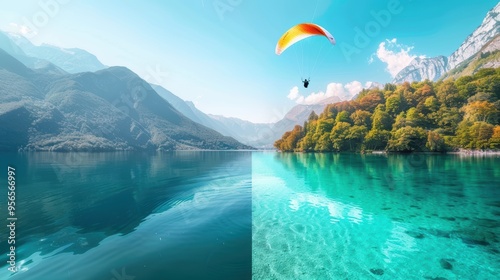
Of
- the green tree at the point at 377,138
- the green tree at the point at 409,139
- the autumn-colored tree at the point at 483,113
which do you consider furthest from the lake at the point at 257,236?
the autumn-colored tree at the point at 483,113

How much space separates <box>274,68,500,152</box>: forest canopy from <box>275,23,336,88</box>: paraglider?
7715cm

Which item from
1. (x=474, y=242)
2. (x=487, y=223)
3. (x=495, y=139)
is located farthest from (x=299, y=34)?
(x=495, y=139)

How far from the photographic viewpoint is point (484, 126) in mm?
70500

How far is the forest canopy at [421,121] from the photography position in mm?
77688

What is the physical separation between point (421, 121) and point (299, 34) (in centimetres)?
9679

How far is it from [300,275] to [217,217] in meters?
7.62

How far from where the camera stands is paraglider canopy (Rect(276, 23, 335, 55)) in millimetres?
19773

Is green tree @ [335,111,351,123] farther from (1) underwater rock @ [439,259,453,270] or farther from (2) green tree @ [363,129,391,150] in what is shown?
(1) underwater rock @ [439,259,453,270]

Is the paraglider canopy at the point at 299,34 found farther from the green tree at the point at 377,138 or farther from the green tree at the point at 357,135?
the green tree at the point at 357,135

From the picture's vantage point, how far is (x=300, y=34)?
22125 millimetres

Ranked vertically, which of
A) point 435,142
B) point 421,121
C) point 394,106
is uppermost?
point 394,106

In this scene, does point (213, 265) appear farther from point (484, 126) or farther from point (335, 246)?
point (484, 126)

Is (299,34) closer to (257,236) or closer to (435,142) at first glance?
(257,236)

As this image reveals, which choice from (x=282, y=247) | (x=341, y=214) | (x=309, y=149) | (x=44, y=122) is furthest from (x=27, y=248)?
(x=44, y=122)
